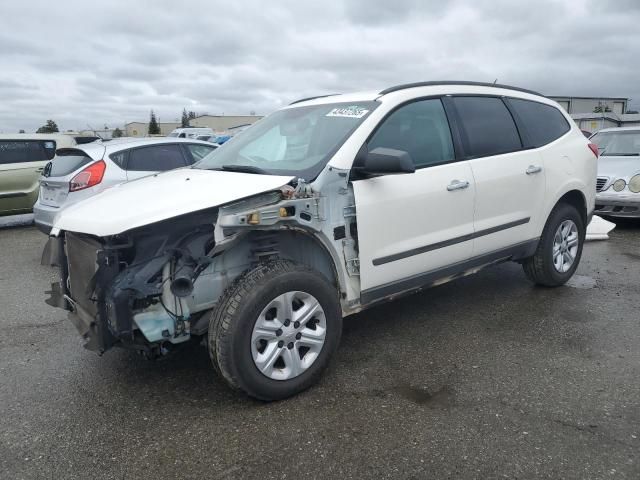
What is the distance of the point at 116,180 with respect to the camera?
6.54m

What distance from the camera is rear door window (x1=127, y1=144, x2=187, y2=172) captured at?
686 cm

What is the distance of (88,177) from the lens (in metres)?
6.51

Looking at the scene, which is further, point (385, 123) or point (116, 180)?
point (116, 180)

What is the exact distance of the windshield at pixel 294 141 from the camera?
132 inches

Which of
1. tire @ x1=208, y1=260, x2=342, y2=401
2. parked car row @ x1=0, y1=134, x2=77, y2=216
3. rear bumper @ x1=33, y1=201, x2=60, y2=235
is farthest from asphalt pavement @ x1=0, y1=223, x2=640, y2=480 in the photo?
parked car row @ x1=0, y1=134, x2=77, y2=216

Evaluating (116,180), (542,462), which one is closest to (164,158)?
(116,180)

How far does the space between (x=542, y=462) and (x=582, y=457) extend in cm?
20

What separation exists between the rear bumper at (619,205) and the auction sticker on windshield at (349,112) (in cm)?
585

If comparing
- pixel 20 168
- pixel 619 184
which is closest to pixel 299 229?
pixel 619 184

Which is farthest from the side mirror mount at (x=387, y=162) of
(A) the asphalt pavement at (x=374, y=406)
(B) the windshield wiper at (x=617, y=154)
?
(B) the windshield wiper at (x=617, y=154)

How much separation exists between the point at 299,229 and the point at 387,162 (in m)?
0.65

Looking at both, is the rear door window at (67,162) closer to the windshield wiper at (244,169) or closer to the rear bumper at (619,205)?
the windshield wiper at (244,169)

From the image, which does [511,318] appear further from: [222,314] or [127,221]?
[127,221]

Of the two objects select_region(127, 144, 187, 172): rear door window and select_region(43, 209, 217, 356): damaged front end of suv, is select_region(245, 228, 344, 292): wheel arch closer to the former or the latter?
select_region(43, 209, 217, 356): damaged front end of suv
